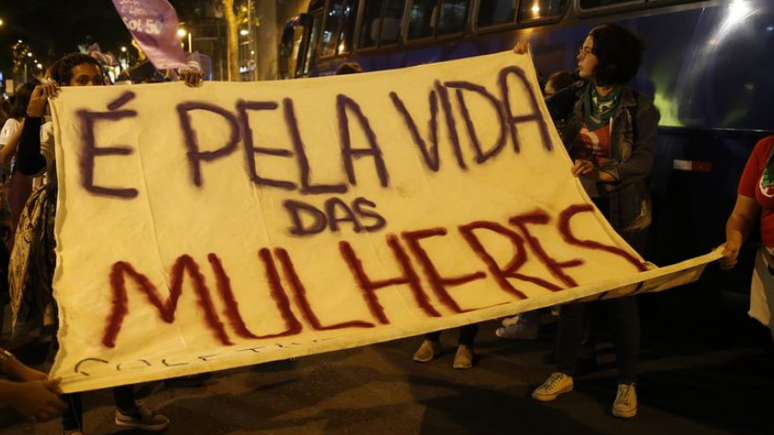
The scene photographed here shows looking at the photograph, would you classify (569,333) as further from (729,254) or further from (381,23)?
(381,23)

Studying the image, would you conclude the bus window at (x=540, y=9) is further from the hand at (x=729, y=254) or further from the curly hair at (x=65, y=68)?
the curly hair at (x=65, y=68)

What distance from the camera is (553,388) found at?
13.7 ft

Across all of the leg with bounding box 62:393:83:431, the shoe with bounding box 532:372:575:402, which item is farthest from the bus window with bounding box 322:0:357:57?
the leg with bounding box 62:393:83:431

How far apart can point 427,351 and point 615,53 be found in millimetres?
2143

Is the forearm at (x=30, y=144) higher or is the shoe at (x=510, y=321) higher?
the forearm at (x=30, y=144)

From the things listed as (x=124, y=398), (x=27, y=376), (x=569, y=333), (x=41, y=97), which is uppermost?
(x=41, y=97)

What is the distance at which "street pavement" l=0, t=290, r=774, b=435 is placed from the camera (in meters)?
3.88

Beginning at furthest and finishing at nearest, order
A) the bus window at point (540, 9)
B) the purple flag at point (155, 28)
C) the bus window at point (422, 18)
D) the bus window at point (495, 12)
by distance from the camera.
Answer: the purple flag at point (155, 28), the bus window at point (422, 18), the bus window at point (495, 12), the bus window at point (540, 9)

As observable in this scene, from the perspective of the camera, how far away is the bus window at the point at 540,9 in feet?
20.5

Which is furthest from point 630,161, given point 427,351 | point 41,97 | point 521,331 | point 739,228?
point 41,97

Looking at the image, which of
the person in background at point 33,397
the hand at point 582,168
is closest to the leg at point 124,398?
the person in background at point 33,397

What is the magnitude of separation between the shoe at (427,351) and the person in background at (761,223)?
6.88 ft

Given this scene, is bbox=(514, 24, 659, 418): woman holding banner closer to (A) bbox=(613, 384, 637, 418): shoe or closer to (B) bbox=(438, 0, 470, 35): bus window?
(A) bbox=(613, 384, 637, 418): shoe

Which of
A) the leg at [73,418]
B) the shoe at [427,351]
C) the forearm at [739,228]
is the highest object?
the forearm at [739,228]
